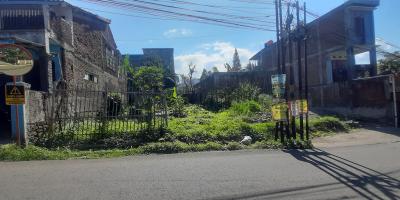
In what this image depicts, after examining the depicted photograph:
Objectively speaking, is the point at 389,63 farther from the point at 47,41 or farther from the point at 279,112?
the point at 47,41

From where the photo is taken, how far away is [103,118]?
12.7m

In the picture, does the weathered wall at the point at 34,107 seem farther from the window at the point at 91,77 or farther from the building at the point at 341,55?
the building at the point at 341,55

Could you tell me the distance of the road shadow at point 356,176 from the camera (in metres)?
7.04

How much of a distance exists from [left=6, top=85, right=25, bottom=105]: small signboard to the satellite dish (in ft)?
1.41

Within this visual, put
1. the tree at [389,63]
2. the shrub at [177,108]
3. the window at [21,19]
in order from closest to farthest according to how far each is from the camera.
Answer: the window at [21,19] < the shrub at [177,108] < the tree at [389,63]

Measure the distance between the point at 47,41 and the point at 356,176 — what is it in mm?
12062

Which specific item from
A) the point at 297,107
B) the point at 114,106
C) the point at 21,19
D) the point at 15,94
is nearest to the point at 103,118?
the point at 114,106

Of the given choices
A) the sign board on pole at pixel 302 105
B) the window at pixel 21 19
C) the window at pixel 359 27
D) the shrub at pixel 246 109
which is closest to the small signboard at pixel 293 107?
the sign board on pole at pixel 302 105

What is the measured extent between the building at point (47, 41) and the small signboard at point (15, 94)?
67 centimetres

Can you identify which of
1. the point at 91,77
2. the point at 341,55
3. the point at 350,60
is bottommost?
the point at 91,77

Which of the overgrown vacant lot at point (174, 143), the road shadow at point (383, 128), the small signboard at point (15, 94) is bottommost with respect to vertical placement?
the road shadow at point (383, 128)

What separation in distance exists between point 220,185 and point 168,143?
485 centimetres

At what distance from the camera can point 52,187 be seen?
7.26 meters

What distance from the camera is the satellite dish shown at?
11.5 metres
